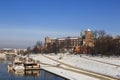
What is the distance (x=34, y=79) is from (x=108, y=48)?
5287 cm

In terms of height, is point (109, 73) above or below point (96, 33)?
below

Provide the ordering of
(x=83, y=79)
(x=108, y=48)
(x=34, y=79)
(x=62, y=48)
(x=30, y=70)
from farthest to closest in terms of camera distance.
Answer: (x=62, y=48)
(x=108, y=48)
(x=30, y=70)
(x=34, y=79)
(x=83, y=79)

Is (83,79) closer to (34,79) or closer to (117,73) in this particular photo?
(117,73)

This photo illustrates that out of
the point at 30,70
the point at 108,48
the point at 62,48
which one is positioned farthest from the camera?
the point at 62,48

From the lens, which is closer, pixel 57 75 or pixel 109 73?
pixel 109 73

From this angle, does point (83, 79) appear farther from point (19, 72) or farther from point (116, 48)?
point (116, 48)

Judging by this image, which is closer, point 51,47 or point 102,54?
point 102,54

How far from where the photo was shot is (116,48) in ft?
323

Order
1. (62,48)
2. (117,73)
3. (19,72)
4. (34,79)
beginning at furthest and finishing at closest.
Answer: (62,48) < (19,72) < (34,79) < (117,73)

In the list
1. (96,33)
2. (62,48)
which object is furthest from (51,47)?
(96,33)

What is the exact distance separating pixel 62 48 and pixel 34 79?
133 m

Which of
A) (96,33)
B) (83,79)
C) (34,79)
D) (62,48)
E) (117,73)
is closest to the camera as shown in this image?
(83,79)

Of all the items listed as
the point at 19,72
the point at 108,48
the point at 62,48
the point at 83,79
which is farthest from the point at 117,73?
the point at 62,48

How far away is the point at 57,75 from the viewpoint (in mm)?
51906
